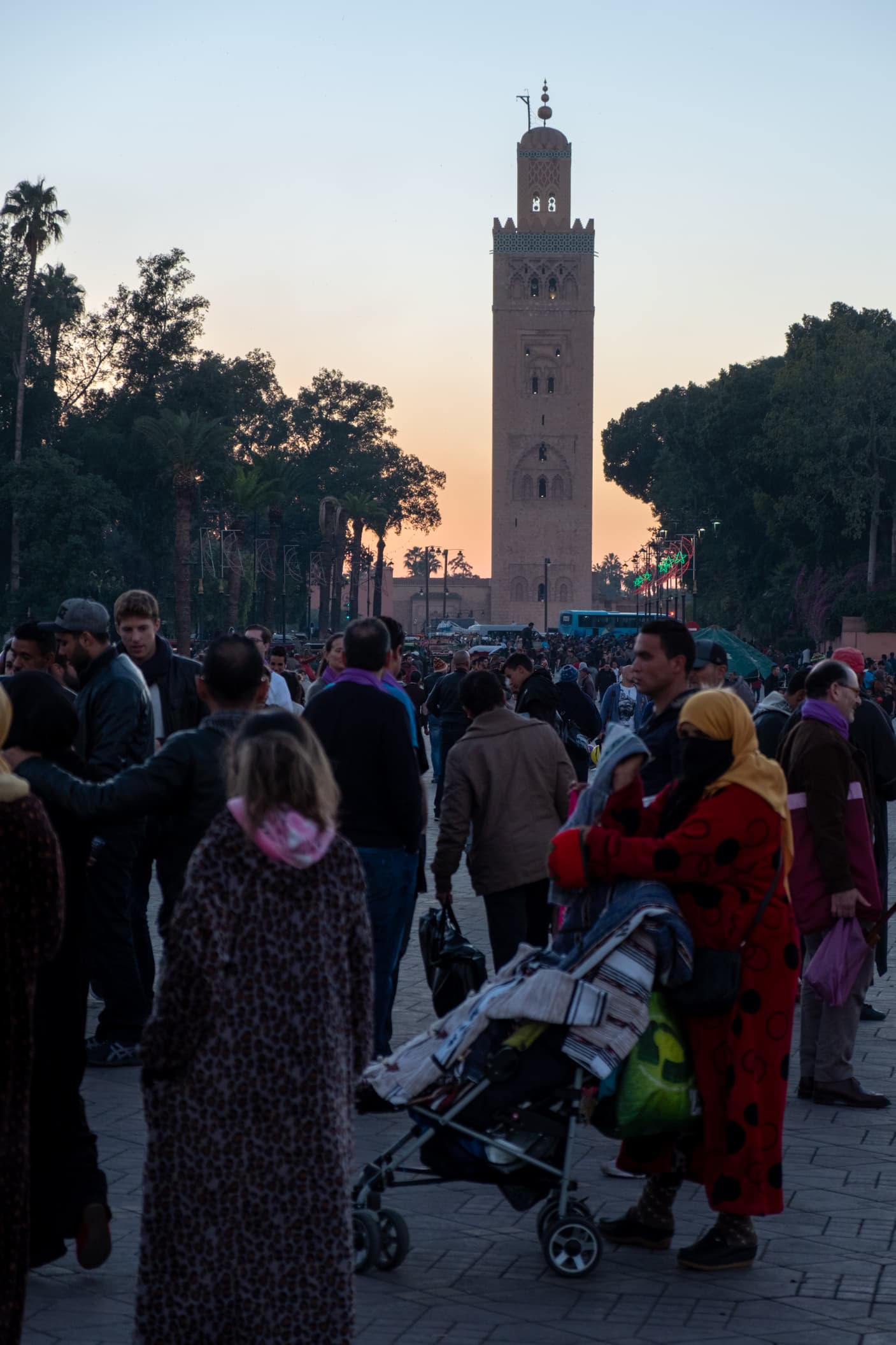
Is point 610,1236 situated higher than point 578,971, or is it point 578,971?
point 578,971

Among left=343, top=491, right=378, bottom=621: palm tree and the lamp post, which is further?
the lamp post

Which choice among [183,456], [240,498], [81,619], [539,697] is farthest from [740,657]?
[240,498]

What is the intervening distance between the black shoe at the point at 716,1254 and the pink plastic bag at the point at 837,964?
1868 mm

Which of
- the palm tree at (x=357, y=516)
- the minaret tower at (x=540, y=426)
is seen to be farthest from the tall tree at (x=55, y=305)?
the minaret tower at (x=540, y=426)

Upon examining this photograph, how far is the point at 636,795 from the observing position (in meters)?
4.70

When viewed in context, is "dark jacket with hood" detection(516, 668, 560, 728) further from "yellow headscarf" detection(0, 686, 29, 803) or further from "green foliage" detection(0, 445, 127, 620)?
"green foliage" detection(0, 445, 127, 620)

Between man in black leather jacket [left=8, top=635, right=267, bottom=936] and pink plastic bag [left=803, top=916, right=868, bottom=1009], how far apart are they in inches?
100

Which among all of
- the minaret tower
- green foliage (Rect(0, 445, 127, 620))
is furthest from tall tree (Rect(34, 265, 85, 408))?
the minaret tower

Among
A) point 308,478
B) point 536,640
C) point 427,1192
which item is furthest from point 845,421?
point 427,1192

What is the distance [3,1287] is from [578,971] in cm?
166

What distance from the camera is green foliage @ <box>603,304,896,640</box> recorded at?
54406 millimetres

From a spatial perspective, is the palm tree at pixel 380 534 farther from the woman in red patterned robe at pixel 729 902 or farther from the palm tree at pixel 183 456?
the woman in red patterned robe at pixel 729 902

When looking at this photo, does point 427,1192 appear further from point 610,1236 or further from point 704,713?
point 704,713

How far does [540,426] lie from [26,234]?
57.3 metres
